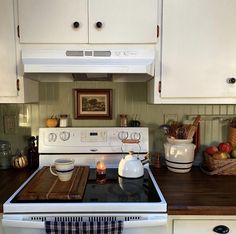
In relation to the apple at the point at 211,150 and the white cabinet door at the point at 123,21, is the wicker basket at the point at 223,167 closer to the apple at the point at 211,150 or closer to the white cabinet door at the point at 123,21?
the apple at the point at 211,150

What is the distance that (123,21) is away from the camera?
1.40 m

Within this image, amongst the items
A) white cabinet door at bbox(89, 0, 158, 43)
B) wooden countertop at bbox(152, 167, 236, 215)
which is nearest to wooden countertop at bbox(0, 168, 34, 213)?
wooden countertop at bbox(152, 167, 236, 215)

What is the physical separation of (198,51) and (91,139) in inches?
35.5

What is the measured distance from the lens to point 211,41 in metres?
1.43

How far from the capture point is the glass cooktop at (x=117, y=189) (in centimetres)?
119

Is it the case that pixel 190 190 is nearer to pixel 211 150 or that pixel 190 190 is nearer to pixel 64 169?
pixel 211 150

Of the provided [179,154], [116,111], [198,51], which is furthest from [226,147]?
[116,111]

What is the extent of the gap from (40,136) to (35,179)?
347 millimetres

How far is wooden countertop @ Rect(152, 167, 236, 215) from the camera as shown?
1.14 m

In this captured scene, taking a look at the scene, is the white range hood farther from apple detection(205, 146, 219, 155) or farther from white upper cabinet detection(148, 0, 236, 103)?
apple detection(205, 146, 219, 155)

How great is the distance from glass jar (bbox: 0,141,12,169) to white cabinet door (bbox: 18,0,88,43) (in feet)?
2.62

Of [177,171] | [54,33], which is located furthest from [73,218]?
[54,33]

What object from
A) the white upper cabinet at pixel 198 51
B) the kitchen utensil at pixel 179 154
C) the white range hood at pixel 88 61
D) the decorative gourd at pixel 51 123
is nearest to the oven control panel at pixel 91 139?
the decorative gourd at pixel 51 123

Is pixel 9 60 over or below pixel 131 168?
over
